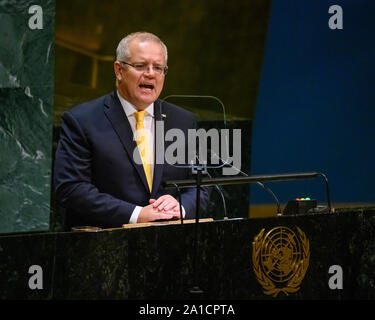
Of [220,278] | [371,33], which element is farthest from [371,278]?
[371,33]

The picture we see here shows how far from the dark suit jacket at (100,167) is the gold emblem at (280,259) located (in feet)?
2.34

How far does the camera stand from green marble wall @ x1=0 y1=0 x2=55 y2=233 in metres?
5.20

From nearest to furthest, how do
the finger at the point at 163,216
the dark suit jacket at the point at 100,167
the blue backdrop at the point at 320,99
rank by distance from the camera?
1. the finger at the point at 163,216
2. the dark suit jacket at the point at 100,167
3. the blue backdrop at the point at 320,99

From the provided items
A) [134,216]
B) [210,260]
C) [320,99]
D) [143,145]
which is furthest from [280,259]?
[320,99]

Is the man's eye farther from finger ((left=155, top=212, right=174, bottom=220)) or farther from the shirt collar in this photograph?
finger ((left=155, top=212, right=174, bottom=220))

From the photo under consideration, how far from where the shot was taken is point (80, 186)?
12.2 ft

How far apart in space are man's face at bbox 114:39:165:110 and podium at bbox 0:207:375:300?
1.12 m

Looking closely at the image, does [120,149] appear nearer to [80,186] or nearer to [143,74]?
[80,186]

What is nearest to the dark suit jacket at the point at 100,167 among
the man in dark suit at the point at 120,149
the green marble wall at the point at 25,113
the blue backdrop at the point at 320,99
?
the man in dark suit at the point at 120,149

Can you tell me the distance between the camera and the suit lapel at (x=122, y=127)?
3.80 metres

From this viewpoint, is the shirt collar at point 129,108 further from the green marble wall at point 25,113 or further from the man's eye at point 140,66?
the green marble wall at point 25,113

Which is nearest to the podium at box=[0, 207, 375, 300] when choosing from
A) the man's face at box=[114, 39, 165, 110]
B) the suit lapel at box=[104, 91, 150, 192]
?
the suit lapel at box=[104, 91, 150, 192]

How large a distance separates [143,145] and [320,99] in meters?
2.50

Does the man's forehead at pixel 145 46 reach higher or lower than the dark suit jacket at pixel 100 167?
higher
